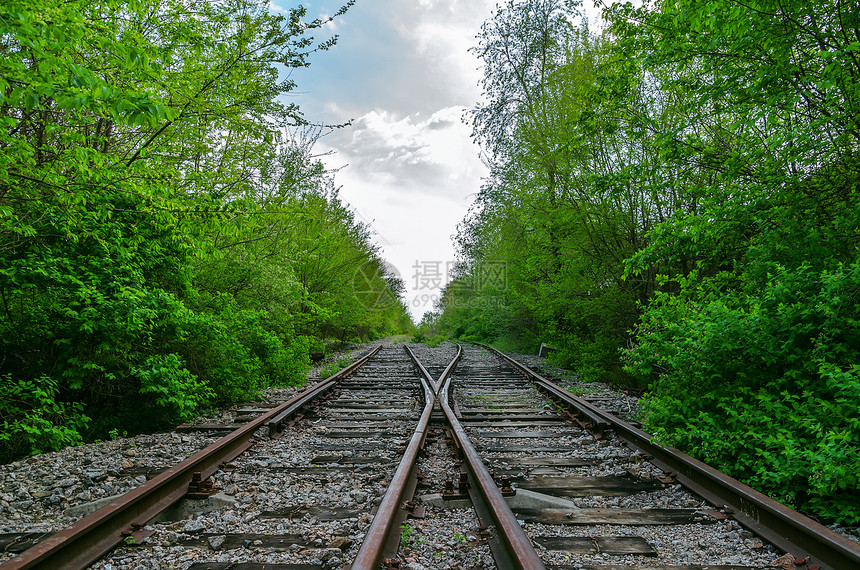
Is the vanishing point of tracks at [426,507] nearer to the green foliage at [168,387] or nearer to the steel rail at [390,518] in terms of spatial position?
the steel rail at [390,518]

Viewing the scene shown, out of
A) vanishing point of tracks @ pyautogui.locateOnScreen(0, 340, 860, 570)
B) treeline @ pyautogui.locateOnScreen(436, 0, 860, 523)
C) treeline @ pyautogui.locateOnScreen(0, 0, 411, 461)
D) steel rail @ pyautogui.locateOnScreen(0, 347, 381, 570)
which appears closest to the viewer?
steel rail @ pyautogui.locateOnScreen(0, 347, 381, 570)

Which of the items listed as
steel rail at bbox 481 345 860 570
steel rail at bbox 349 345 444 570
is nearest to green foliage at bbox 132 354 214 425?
steel rail at bbox 349 345 444 570

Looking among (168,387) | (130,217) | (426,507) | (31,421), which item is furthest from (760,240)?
(31,421)

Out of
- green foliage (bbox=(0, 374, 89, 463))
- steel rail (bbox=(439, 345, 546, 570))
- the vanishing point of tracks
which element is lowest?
the vanishing point of tracks

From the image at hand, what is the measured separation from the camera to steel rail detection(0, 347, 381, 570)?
7.56ft

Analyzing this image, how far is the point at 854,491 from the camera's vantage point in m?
3.11

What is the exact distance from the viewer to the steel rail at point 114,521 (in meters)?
2.30

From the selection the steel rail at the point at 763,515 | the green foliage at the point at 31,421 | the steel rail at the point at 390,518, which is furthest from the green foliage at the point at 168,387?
the steel rail at the point at 763,515

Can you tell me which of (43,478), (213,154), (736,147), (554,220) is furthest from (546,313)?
(43,478)

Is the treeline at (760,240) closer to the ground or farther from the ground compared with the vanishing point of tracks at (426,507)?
farther from the ground

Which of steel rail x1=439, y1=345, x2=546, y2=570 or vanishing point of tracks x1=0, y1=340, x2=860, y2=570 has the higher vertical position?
steel rail x1=439, y1=345, x2=546, y2=570

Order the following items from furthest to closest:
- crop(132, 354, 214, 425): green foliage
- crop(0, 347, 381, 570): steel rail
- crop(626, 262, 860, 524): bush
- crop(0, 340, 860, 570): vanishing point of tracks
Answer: crop(132, 354, 214, 425): green foliage < crop(626, 262, 860, 524): bush < crop(0, 340, 860, 570): vanishing point of tracks < crop(0, 347, 381, 570): steel rail

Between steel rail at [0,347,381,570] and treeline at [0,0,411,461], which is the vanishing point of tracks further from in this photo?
treeline at [0,0,411,461]

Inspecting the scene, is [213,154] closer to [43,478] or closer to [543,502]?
[43,478]
